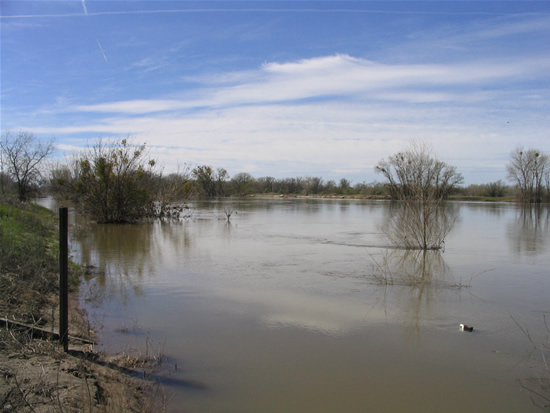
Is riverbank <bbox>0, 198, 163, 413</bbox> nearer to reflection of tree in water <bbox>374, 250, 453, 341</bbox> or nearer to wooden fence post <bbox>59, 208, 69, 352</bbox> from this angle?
wooden fence post <bbox>59, 208, 69, 352</bbox>

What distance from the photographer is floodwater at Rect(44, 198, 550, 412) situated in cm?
459

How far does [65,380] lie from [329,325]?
3.91 metres

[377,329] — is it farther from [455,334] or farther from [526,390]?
[526,390]

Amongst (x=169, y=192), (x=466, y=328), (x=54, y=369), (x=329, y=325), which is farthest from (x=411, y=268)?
(x=169, y=192)

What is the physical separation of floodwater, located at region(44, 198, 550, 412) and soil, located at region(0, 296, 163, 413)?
386 millimetres

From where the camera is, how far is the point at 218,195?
76.0 meters

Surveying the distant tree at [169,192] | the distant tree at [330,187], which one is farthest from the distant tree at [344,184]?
the distant tree at [169,192]

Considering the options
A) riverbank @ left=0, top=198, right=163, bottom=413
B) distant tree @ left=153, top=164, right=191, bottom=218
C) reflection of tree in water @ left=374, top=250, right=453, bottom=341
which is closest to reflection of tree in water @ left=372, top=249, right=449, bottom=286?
reflection of tree in water @ left=374, top=250, right=453, bottom=341

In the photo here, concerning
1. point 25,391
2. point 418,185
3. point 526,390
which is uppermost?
point 418,185

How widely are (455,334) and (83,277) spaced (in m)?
7.75

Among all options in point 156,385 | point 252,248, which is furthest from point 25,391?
point 252,248

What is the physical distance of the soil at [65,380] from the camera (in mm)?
3346

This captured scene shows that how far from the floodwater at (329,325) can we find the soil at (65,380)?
0.39 m

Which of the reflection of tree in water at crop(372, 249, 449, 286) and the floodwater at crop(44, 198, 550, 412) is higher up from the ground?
the reflection of tree in water at crop(372, 249, 449, 286)
